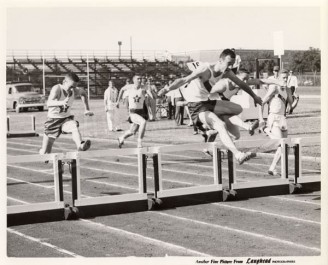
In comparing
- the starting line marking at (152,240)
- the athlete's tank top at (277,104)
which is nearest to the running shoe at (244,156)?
the starting line marking at (152,240)

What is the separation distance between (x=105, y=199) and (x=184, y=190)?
97cm

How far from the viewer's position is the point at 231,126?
31.5 feet

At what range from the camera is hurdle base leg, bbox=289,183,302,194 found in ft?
32.7

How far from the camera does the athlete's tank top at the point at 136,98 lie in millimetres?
13898

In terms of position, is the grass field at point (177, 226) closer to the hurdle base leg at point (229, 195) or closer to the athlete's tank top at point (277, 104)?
the hurdle base leg at point (229, 195)

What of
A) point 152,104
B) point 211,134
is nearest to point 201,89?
point 211,134

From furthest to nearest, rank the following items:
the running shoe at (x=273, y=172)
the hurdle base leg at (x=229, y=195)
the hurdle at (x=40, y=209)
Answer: the running shoe at (x=273, y=172)
the hurdle base leg at (x=229, y=195)
the hurdle at (x=40, y=209)

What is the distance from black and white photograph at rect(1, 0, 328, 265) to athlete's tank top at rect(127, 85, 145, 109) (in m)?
1.74

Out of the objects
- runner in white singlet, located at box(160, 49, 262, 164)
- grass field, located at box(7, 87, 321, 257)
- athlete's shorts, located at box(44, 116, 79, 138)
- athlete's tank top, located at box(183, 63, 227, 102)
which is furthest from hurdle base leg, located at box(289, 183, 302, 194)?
athlete's shorts, located at box(44, 116, 79, 138)

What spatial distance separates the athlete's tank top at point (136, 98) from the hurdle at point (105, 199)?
4603mm

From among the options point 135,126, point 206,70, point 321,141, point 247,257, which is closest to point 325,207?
point 321,141

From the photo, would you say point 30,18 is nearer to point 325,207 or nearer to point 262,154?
point 325,207

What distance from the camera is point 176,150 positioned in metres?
9.39

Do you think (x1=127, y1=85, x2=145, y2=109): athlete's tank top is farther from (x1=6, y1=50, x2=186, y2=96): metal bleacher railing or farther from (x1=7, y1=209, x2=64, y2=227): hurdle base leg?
(x1=7, y1=209, x2=64, y2=227): hurdle base leg
